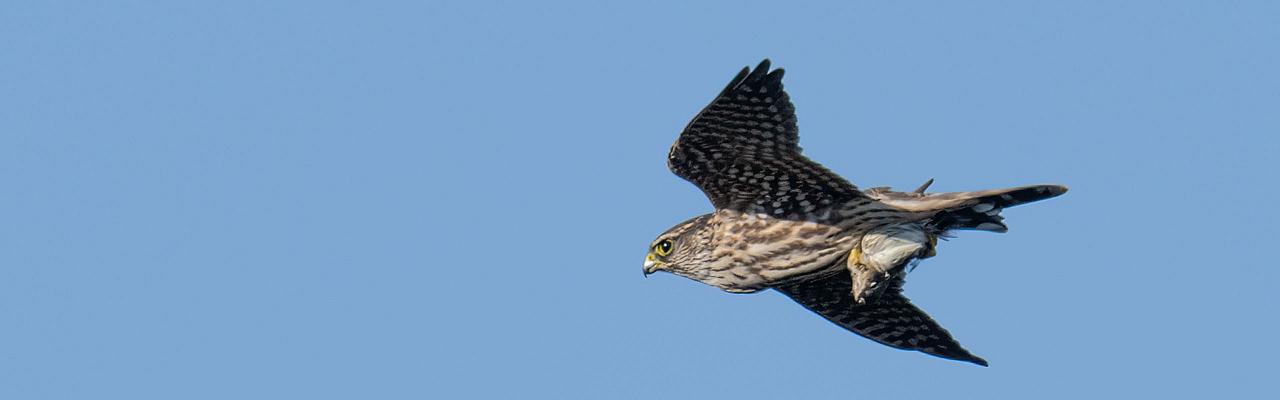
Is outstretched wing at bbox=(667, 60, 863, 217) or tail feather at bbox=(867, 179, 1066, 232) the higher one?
outstretched wing at bbox=(667, 60, 863, 217)

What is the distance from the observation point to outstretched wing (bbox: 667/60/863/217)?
1397cm

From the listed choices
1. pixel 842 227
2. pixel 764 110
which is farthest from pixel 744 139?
pixel 842 227

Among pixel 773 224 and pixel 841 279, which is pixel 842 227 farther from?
pixel 841 279

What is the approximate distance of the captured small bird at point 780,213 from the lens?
1412 cm

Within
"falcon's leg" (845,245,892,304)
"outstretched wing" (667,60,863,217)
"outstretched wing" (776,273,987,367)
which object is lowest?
"falcon's leg" (845,245,892,304)

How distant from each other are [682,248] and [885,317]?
7.97 ft

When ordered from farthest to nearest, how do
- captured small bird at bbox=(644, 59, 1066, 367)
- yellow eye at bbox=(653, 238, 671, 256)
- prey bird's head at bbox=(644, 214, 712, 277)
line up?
1. yellow eye at bbox=(653, 238, 671, 256)
2. prey bird's head at bbox=(644, 214, 712, 277)
3. captured small bird at bbox=(644, 59, 1066, 367)

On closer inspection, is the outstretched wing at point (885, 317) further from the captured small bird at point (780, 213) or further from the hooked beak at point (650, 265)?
the hooked beak at point (650, 265)

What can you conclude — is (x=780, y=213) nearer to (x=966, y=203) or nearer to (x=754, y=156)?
(x=754, y=156)

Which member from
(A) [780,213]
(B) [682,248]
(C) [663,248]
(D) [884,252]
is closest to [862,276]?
(D) [884,252]

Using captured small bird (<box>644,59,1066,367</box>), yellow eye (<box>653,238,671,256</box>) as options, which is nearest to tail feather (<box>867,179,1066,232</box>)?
captured small bird (<box>644,59,1066,367</box>)

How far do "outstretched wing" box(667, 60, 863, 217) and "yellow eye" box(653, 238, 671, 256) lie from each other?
72 centimetres

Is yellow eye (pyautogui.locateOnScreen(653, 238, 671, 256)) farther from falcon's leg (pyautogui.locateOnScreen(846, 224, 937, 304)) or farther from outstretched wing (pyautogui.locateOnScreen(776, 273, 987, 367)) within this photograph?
falcon's leg (pyautogui.locateOnScreen(846, 224, 937, 304))

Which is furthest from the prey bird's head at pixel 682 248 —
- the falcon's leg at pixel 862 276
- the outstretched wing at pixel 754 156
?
the falcon's leg at pixel 862 276
